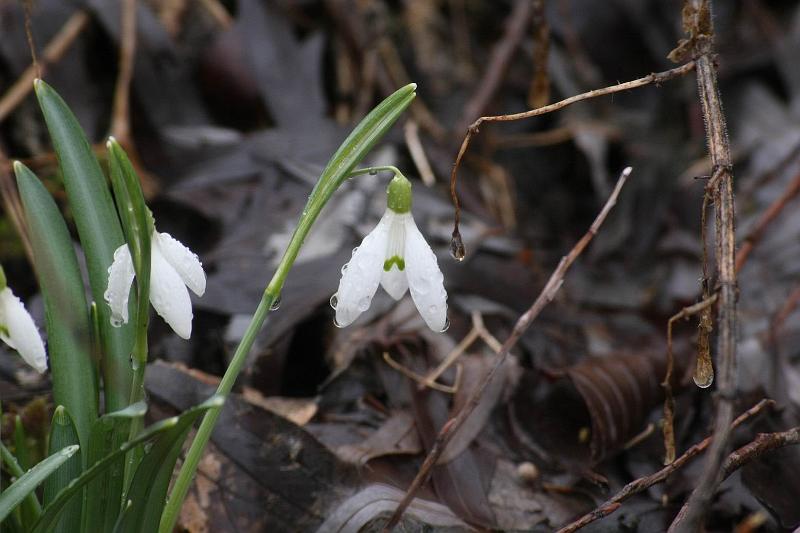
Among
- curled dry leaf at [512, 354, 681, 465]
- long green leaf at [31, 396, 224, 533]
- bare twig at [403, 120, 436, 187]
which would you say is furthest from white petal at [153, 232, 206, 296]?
bare twig at [403, 120, 436, 187]

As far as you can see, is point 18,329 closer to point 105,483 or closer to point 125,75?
point 105,483

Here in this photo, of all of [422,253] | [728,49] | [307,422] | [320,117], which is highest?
[728,49]

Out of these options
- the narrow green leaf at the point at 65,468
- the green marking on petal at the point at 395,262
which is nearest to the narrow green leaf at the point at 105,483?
the narrow green leaf at the point at 65,468

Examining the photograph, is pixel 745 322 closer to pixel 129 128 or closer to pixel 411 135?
pixel 411 135

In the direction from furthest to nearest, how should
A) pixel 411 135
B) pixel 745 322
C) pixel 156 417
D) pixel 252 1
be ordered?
pixel 252 1 < pixel 411 135 < pixel 745 322 < pixel 156 417

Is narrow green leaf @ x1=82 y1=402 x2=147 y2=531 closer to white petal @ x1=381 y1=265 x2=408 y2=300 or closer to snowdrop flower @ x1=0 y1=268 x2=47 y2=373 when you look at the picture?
snowdrop flower @ x1=0 y1=268 x2=47 y2=373

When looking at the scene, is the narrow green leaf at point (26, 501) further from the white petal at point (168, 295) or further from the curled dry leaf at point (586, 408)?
the curled dry leaf at point (586, 408)

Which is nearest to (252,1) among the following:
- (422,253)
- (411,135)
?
(411,135)
